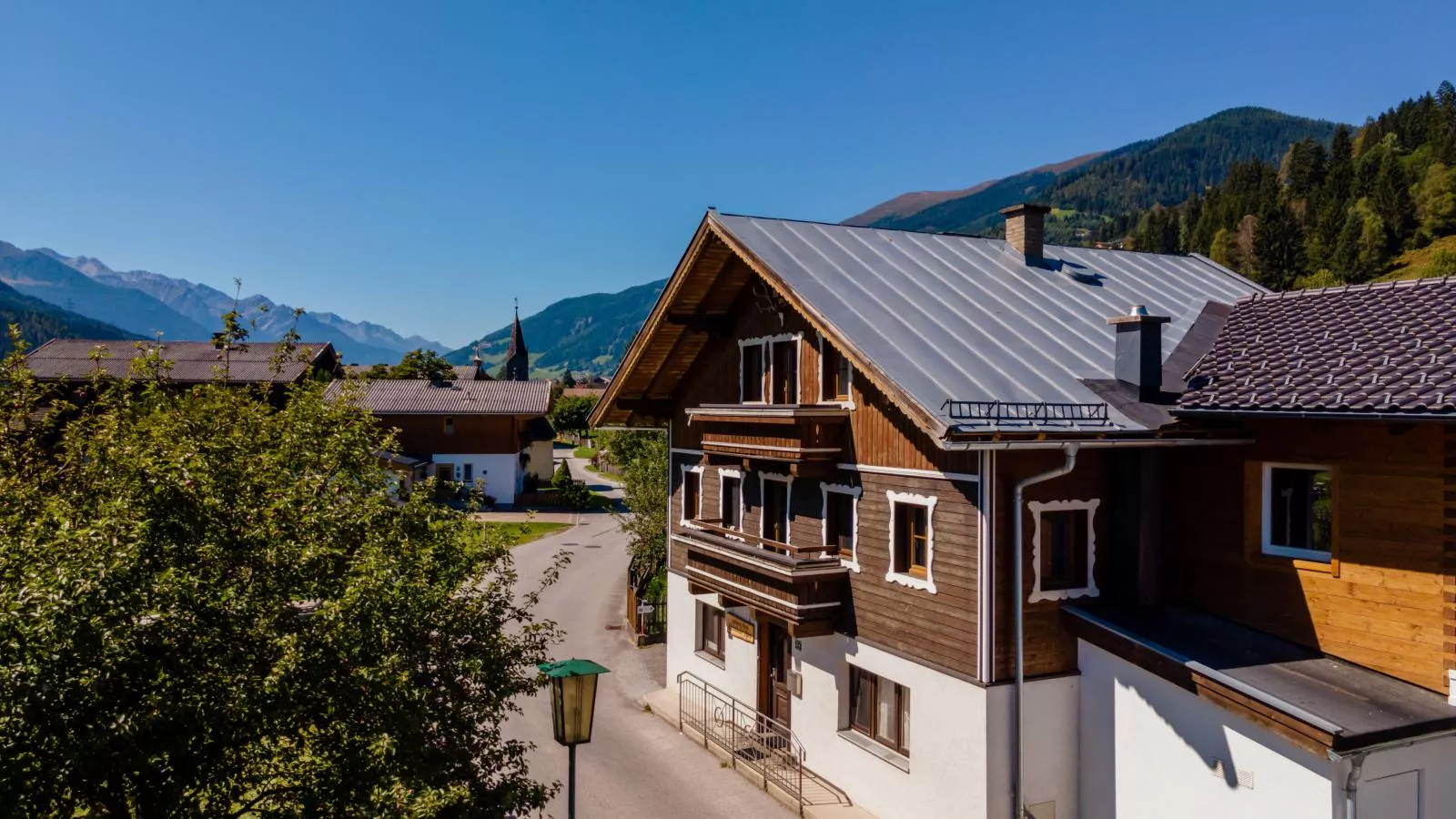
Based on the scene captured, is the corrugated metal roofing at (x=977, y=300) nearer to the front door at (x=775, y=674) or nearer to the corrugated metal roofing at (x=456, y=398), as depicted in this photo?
the front door at (x=775, y=674)

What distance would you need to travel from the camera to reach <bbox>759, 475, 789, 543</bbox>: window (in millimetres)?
18047

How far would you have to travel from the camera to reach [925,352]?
14.1m

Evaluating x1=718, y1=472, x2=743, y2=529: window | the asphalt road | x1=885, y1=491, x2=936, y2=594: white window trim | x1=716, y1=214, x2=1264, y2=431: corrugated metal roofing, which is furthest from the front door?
x1=716, y1=214, x2=1264, y2=431: corrugated metal roofing

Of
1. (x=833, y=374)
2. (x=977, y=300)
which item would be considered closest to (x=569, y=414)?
(x=833, y=374)

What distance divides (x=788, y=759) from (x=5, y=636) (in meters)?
14.0

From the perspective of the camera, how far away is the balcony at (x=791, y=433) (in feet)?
50.6

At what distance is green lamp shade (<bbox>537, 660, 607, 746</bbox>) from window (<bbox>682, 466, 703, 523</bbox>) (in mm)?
9794

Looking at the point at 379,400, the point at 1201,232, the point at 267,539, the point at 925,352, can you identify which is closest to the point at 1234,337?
the point at 925,352

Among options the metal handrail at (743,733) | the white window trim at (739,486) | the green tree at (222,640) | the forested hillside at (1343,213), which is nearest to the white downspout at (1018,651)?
the metal handrail at (743,733)

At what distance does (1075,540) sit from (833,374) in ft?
16.9

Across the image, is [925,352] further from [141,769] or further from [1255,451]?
[141,769]

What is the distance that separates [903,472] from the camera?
1427 centimetres

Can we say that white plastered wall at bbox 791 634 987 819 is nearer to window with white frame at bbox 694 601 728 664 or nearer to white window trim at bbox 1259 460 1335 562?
window with white frame at bbox 694 601 728 664

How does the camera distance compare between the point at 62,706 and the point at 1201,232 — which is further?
the point at 1201,232
